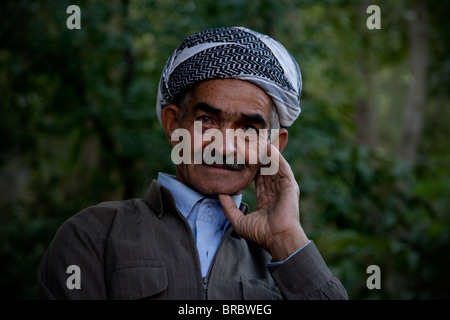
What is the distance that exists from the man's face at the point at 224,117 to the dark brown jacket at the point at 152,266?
0.57ft

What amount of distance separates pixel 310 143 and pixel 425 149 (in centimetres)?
1029

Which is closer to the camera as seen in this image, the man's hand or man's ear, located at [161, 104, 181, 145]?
the man's hand

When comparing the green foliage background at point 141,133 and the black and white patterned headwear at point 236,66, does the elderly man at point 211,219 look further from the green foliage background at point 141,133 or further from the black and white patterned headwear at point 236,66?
the green foliage background at point 141,133

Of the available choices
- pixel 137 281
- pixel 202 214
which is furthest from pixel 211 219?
pixel 137 281

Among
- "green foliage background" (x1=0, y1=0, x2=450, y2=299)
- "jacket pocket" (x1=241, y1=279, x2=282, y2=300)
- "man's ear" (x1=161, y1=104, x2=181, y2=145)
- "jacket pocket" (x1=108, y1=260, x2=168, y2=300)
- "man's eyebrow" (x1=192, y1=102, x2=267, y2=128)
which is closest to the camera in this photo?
"jacket pocket" (x1=108, y1=260, x2=168, y2=300)

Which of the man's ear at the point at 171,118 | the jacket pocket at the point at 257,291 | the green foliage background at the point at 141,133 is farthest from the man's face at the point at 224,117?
the green foliage background at the point at 141,133

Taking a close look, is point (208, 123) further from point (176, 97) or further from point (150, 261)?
point (150, 261)

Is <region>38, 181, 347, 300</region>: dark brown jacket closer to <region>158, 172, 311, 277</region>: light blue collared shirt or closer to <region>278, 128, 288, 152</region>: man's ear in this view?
<region>158, 172, 311, 277</region>: light blue collared shirt

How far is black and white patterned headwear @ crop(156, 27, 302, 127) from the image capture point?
1815 mm

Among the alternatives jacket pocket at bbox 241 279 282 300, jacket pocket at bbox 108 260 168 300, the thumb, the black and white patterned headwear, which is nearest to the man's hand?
the thumb

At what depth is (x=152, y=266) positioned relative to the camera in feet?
5.31

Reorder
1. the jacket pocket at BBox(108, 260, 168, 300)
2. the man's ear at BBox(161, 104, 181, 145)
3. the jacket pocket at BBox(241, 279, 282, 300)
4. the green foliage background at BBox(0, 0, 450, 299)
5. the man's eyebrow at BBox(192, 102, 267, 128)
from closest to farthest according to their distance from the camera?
the jacket pocket at BBox(108, 260, 168, 300), the jacket pocket at BBox(241, 279, 282, 300), the man's eyebrow at BBox(192, 102, 267, 128), the man's ear at BBox(161, 104, 181, 145), the green foliage background at BBox(0, 0, 450, 299)

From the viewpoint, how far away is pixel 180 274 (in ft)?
5.38

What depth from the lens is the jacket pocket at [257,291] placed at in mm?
1672
